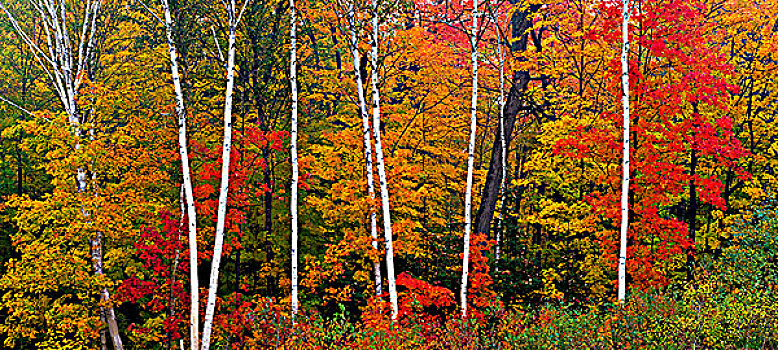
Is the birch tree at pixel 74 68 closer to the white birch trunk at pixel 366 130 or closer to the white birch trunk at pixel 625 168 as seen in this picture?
the white birch trunk at pixel 366 130

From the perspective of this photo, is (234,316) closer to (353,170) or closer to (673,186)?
(353,170)

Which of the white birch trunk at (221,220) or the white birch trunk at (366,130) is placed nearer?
the white birch trunk at (221,220)

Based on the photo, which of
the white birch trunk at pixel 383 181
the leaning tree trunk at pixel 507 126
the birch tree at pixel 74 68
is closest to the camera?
the white birch trunk at pixel 383 181

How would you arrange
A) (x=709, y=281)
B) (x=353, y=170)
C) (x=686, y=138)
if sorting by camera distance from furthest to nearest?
(x=353, y=170), (x=686, y=138), (x=709, y=281)

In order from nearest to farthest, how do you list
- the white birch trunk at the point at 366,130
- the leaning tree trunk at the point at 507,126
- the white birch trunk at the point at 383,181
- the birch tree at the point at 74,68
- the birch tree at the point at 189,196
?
1. the birch tree at the point at 189,196
2. the white birch trunk at the point at 383,181
3. the white birch trunk at the point at 366,130
4. the birch tree at the point at 74,68
5. the leaning tree trunk at the point at 507,126

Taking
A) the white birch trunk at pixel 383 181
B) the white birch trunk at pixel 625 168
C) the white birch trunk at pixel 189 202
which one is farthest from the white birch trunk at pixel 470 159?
the white birch trunk at pixel 189 202

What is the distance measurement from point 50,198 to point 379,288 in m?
7.35

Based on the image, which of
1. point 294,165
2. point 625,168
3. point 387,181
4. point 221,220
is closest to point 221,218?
point 221,220

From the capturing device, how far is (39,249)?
10688 millimetres

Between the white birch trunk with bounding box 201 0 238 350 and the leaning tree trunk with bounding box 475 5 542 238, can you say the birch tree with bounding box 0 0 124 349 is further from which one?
the leaning tree trunk with bounding box 475 5 542 238

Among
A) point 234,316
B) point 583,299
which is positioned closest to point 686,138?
point 583,299

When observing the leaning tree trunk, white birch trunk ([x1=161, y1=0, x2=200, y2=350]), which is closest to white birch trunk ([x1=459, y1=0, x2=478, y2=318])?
the leaning tree trunk

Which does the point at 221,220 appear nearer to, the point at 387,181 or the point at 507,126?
the point at 387,181

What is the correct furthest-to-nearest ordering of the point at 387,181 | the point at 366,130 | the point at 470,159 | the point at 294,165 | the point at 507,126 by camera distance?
the point at 507,126, the point at 387,181, the point at 470,159, the point at 294,165, the point at 366,130
